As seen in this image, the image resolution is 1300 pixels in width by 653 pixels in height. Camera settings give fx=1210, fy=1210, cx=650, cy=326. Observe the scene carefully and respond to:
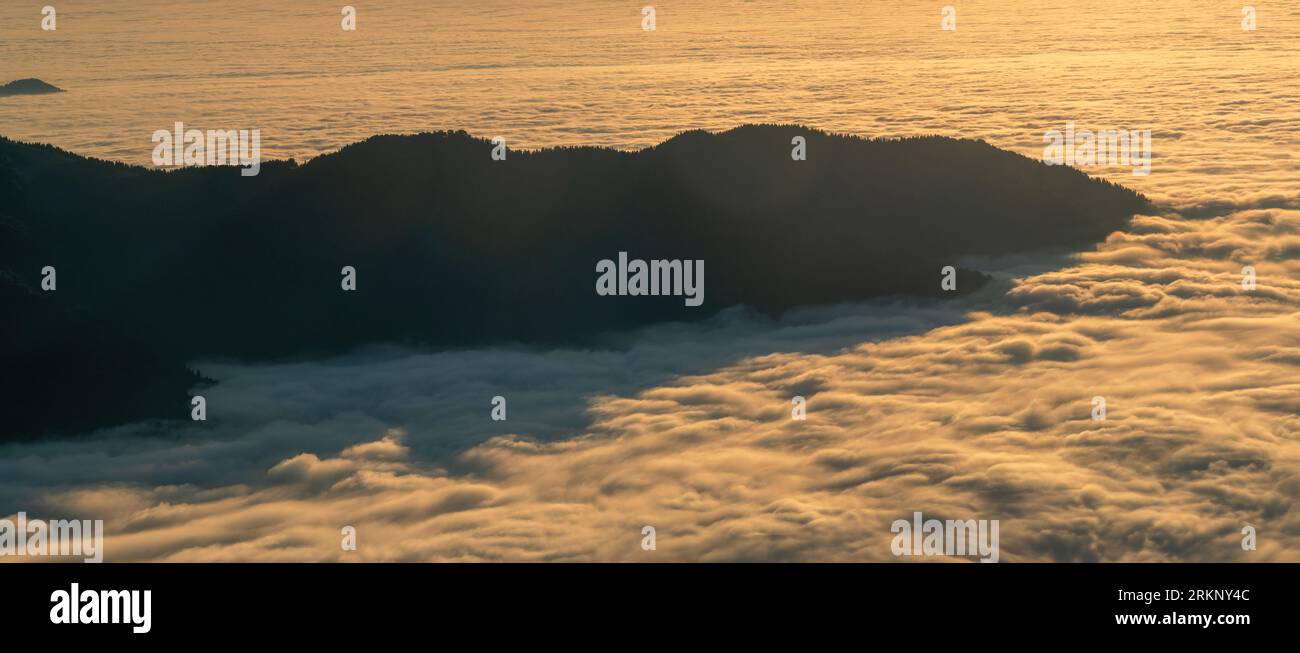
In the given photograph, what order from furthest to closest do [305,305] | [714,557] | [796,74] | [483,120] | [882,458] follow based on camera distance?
[796,74]
[483,120]
[305,305]
[882,458]
[714,557]

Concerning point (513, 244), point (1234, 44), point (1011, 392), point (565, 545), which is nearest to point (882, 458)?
point (1011, 392)

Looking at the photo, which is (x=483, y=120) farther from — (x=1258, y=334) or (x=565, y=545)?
(x=565, y=545)

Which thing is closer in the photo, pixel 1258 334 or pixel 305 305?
pixel 1258 334

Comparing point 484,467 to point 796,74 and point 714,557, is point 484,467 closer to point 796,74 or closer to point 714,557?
point 714,557

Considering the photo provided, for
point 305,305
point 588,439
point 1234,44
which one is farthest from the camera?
point 1234,44

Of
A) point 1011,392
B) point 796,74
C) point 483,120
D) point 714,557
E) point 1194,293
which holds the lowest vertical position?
point 714,557

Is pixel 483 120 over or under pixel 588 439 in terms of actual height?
over
